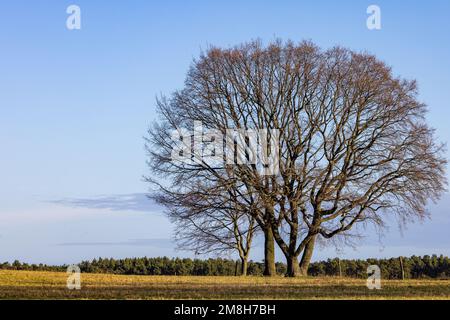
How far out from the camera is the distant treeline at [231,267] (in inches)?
1688

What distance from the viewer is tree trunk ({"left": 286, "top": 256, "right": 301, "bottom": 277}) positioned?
35656 mm

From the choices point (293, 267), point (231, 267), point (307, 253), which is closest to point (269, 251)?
point (293, 267)

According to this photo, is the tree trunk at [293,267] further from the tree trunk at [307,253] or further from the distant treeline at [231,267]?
the distant treeline at [231,267]

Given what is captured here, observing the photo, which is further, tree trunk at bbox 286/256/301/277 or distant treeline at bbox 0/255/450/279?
distant treeline at bbox 0/255/450/279

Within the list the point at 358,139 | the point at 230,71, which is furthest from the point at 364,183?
the point at 230,71

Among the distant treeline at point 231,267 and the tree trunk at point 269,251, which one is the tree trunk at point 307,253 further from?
the distant treeline at point 231,267

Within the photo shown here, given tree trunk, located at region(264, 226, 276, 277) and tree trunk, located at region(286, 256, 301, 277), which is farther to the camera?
tree trunk, located at region(264, 226, 276, 277)

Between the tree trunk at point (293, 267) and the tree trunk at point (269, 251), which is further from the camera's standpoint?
the tree trunk at point (269, 251)

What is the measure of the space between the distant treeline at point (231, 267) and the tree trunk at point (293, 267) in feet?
21.3

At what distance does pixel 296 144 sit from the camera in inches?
1395

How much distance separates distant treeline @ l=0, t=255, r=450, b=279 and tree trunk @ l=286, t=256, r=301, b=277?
6.49 meters

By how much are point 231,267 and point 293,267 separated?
12.1 meters

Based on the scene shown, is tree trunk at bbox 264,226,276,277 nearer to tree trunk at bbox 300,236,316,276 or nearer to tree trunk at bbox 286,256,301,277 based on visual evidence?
tree trunk at bbox 286,256,301,277

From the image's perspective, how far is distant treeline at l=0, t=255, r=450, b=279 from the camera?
42.9 metres
